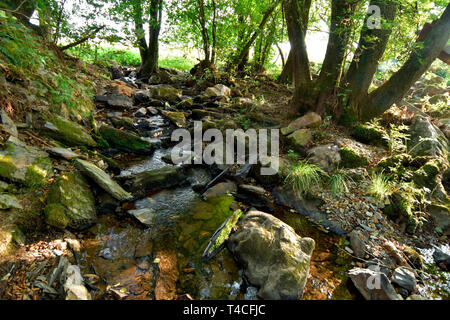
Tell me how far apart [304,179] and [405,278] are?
6.89 feet

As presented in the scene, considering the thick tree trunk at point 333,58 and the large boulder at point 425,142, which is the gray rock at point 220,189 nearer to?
the thick tree trunk at point 333,58

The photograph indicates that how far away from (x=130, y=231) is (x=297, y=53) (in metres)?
6.33

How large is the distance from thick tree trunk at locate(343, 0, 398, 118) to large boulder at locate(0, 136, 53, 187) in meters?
6.72

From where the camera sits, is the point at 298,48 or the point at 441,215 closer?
the point at 441,215

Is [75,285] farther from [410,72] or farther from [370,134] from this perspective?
[410,72]

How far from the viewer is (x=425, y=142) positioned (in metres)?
4.91

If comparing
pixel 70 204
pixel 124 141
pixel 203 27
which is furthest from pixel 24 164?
pixel 203 27

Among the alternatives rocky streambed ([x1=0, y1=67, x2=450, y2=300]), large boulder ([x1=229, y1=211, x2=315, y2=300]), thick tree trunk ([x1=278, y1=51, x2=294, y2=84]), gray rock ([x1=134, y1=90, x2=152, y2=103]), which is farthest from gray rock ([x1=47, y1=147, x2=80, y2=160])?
thick tree trunk ([x1=278, y1=51, x2=294, y2=84])

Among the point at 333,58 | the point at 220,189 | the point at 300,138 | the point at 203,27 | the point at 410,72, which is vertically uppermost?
the point at 203,27

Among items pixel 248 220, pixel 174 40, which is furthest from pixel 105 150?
pixel 174 40

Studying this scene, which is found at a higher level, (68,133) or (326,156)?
(68,133)

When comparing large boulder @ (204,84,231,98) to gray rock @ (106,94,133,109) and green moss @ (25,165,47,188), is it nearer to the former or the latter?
gray rock @ (106,94,133,109)
